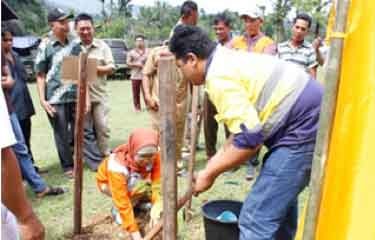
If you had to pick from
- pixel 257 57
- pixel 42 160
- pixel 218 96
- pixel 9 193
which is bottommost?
pixel 42 160

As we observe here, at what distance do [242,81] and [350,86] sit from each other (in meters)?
0.78

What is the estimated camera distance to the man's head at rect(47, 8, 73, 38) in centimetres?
514

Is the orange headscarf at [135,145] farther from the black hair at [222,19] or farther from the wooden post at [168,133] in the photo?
the black hair at [222,19]

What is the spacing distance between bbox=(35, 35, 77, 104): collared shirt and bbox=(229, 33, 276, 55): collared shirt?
5.91 ft

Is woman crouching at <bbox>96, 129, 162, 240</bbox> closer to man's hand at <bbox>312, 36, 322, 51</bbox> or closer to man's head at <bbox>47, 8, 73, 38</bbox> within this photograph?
man's head at <bbox>47, 8, 73, 38</bbox>

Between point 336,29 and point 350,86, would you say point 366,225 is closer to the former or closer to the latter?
point 350,86

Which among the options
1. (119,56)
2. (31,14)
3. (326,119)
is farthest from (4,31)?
(31,14)

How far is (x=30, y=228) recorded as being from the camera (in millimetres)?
1695

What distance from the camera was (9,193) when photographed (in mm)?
1584

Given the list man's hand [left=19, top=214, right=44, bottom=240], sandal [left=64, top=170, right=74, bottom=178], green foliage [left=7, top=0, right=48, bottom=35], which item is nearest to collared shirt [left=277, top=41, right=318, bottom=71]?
sandal [left=64, top=170, right=74, bottom=178]

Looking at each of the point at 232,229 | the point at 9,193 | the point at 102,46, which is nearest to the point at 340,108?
the point at 9,193

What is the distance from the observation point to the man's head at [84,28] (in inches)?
211

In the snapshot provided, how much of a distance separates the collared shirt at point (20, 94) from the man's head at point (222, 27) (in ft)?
7.31

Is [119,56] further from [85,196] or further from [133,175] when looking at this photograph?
[133,175]
